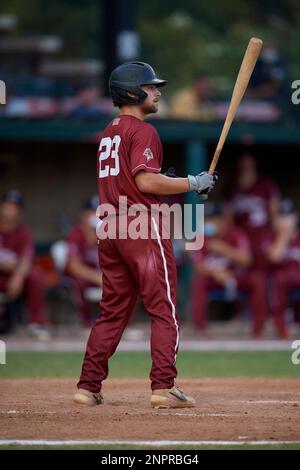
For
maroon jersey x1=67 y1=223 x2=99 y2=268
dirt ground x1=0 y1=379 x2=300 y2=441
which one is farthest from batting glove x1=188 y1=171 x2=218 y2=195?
maroon jersey x1=67 y1=223 x2=99 y2=268

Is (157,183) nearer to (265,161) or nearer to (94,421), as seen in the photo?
(94,421)

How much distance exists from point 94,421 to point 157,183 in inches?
55.2

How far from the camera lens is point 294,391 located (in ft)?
26.5

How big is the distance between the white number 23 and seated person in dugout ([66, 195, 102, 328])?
22.6 feet

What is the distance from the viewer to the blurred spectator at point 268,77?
1631 centimetres

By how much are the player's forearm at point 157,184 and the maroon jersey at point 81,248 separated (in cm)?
730

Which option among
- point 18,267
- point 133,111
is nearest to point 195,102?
point 18,267

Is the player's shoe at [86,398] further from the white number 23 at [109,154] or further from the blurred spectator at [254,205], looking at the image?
the blurred spectator at [254,205]

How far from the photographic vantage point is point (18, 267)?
1360 centimetres

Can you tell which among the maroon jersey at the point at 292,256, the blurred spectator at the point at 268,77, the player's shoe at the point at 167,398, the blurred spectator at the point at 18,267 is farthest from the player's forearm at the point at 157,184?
the blurred spectator at the point at 268,77

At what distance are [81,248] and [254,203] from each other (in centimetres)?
234

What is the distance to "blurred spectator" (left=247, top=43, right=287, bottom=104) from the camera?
1631cm

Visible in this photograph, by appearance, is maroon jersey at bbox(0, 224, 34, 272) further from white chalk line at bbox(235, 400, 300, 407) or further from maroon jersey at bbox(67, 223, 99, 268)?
white chalk line at bbox(235, 400, 300, 407)

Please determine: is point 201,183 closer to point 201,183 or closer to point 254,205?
point 201,183
